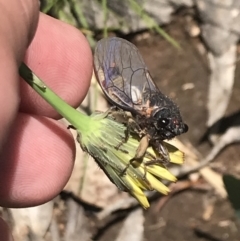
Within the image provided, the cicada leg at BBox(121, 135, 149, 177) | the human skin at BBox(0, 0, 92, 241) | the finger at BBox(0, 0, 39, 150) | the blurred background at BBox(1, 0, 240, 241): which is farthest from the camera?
the blurred background at BBox(1, 0, 240, 241)

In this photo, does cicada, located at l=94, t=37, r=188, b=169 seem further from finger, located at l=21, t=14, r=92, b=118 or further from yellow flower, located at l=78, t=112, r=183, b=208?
finger, located at l=21, t=14, r=92, b=118

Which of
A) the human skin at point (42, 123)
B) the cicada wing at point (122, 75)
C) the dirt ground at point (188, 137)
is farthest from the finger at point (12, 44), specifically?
the dirt ground at point (188, 137)

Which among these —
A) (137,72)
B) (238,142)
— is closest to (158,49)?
(238,142)

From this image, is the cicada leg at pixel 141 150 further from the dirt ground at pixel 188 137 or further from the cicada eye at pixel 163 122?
the dirt ground at pixel 188 137

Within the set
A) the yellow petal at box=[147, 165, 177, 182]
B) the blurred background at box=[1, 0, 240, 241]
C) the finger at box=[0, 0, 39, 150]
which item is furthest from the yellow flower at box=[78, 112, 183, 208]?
the blurred background at box=[1, 0, 240, 241]

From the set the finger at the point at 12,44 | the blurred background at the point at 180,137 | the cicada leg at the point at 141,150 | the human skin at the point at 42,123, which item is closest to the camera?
the finger at the point at 12,44

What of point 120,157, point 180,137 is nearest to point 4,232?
point 120,157
